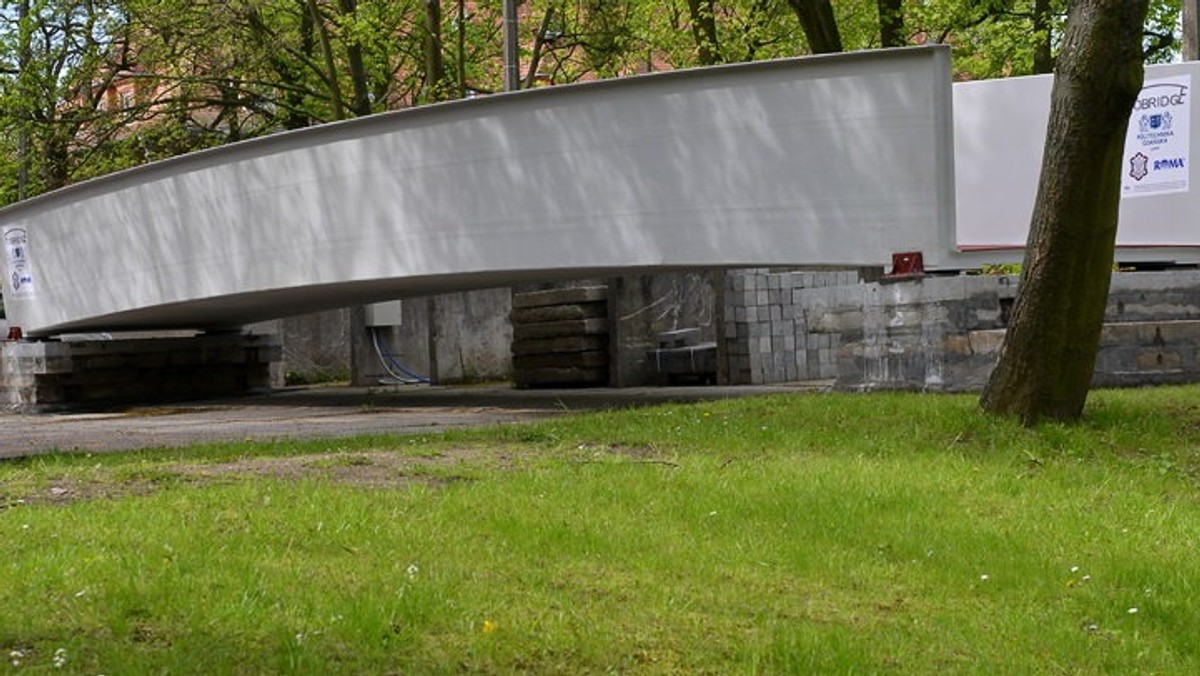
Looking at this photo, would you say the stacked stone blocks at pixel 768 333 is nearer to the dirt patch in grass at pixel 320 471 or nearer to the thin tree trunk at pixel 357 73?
the thin tree trunk at pixel 357 73

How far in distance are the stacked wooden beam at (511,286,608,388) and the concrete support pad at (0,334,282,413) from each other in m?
4.46

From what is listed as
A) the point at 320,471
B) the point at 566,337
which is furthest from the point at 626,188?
the point at 320,471

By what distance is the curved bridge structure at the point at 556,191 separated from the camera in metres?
14.7

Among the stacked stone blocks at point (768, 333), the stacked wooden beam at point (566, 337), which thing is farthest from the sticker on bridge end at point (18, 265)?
the stacked stone blocks at point (768, 333)

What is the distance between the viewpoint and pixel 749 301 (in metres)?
21.6

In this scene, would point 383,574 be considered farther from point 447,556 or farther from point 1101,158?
point 1101,158

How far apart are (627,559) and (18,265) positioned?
1743 cm

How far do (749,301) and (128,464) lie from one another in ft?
41.7

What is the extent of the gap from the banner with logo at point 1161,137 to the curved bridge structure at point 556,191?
5.73 ft

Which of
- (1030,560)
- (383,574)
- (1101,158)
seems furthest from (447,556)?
(1101,158)

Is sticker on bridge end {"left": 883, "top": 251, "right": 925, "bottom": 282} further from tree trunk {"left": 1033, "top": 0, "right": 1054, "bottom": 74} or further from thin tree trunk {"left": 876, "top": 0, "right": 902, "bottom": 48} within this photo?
tree trunk {"left": 1033, "top": 0, "right": 1054, "bottom": 74}

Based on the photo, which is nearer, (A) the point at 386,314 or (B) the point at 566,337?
(B) the point at 566,337

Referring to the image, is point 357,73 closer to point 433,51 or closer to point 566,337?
point 433,51

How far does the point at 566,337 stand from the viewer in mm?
22594
